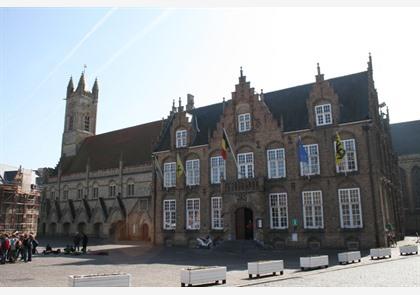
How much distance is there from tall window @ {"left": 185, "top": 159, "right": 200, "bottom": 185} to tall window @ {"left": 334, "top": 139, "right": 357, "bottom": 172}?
13.4 meters

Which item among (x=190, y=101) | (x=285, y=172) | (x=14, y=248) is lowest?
(x=14, y=248)

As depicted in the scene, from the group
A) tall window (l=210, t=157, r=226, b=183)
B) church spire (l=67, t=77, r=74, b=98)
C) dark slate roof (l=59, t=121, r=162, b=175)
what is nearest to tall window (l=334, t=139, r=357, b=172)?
tall window (l=210, t=157, r=226, b=183)

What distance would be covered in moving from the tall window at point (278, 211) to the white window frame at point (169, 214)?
1064 centimetres

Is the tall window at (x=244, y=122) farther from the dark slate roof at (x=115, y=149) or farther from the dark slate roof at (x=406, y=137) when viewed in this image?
the dark slate roof at (x=406, y=137)

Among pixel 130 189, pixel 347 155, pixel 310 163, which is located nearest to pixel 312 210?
pixel 310 163

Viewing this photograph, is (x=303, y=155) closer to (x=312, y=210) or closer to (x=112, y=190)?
(x=312, y=210)

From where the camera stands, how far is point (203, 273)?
13.3m

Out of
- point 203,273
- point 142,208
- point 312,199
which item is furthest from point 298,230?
point 142,208

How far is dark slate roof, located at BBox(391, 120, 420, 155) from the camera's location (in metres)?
55.0

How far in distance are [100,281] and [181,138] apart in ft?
92.2

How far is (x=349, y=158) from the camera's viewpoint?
29.0m

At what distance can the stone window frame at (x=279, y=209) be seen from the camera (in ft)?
101

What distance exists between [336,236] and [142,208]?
28.2 metres

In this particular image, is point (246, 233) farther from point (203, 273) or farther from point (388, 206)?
point (203, 273)
